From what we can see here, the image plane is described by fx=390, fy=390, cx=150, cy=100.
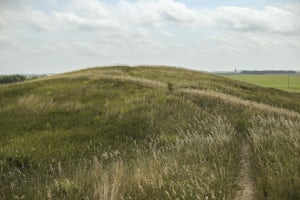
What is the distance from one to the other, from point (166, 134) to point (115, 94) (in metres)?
12.3

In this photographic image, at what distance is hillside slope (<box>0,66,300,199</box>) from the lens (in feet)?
24.9

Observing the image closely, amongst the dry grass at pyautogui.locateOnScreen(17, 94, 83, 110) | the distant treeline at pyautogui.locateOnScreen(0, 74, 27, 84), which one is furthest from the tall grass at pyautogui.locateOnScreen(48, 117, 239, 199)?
the distant treeline at pyautogui.locateOnScreen(0, 74, 27, 84)

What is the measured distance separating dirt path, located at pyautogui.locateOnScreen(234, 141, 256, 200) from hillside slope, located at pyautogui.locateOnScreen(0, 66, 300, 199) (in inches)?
4.3

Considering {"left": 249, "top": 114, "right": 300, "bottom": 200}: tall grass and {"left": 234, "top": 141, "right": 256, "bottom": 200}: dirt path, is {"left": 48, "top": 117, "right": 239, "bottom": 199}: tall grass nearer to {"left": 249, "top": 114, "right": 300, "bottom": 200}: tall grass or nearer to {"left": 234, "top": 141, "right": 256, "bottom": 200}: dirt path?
{"left": 234, "top": 141, "right": 256, "bottom": 200}: dirt path

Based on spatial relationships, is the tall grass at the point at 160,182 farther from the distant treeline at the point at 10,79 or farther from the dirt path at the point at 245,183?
the distant treeline at the point at 10,79

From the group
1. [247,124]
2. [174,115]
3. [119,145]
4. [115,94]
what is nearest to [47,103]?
[115,94]

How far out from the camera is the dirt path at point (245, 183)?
7370 mm

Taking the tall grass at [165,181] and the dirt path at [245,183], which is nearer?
the tall grass at [165,181]

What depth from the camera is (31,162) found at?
13133 millimetres

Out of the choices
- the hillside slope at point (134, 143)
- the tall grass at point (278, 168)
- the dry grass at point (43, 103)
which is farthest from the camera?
the dry grass at point (43, 103)

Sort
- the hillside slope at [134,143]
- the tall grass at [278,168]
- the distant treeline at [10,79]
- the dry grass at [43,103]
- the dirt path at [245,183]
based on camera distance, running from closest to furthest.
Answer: the tall grass at [278,168], the dirt path at [245,183], the hillside slope at [134,143], the dry grass at [43,103], the distant treeline at [10,79]

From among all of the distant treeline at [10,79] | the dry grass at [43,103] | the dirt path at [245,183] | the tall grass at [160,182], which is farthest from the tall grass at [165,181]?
the distant treeline at [10,79]

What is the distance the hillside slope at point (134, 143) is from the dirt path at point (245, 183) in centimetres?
11

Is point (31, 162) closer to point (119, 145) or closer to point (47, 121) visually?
point (119, 145)
